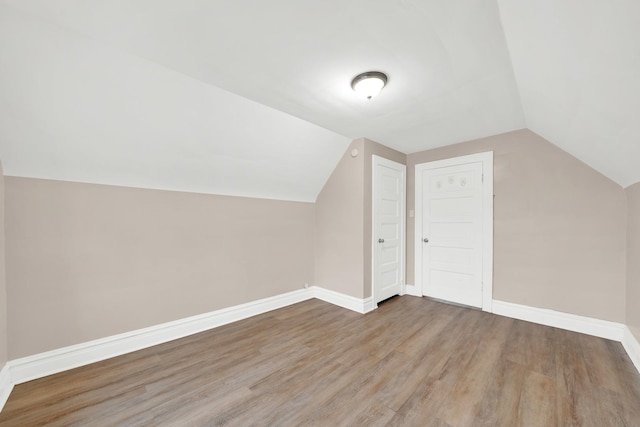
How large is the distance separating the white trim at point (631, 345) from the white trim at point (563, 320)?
77 mm

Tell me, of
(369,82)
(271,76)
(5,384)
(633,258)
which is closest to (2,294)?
(5,384)

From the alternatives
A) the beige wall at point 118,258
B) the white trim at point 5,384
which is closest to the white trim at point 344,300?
the beige wall at point 118,258

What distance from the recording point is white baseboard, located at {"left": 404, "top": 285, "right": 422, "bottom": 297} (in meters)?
3.81

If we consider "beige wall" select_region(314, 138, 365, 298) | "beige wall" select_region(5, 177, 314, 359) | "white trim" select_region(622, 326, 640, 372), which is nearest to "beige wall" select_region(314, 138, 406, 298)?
"beige wall" select_region(314, 138, 365, 298)

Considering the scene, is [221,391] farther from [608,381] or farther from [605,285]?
[605,285]

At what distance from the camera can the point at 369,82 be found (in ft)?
6.31

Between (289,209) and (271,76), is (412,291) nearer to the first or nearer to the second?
(289,209)

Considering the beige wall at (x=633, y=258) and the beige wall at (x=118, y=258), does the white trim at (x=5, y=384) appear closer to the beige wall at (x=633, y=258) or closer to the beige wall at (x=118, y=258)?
the beige wall at (x=118, y=258)

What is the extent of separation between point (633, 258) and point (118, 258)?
4.86m

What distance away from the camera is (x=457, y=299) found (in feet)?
11.3

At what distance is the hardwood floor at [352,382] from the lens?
152cm

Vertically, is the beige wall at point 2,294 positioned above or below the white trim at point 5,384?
above

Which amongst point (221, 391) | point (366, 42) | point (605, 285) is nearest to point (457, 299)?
point (605, 285)

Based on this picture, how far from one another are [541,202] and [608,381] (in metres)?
1.82
